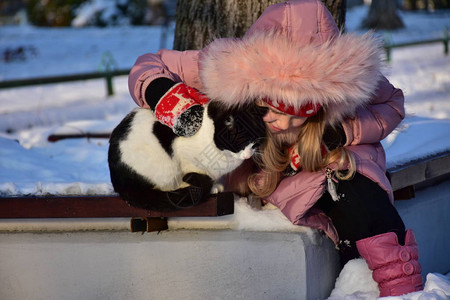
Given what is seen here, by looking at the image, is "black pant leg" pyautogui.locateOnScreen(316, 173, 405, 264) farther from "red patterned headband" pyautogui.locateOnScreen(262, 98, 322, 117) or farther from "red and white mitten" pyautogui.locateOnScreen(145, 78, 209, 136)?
"red and white mitten" pyautogui.locateOnScreen(145, 78, 209, 136)

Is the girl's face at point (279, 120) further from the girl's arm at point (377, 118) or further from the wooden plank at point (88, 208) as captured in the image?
the wooden plank at point (88, 208)

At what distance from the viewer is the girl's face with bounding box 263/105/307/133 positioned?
2230 millimetres

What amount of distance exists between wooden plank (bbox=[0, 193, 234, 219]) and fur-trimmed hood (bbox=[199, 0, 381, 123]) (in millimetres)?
444

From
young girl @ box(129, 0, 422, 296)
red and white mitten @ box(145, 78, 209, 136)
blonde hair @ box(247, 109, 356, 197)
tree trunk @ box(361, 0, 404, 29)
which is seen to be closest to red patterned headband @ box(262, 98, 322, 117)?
young girl @ box(129, 0, 422, 296)

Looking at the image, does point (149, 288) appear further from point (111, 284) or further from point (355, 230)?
point (355, 230)

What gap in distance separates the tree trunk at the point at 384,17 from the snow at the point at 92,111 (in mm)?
464

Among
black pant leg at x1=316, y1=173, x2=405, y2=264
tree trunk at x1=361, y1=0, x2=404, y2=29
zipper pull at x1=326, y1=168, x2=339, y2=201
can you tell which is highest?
zipper pull at x1=326, y1=168, x2=339, y2=201

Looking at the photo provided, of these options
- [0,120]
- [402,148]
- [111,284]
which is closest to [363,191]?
[402,148]

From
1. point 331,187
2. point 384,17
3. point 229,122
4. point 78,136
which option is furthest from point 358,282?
point 384,17

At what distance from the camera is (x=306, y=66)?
2078 millimetres

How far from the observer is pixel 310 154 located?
92.7 inches

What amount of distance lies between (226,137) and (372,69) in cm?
61

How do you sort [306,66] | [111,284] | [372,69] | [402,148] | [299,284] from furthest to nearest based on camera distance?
[402,148]
[111,284]
[299,284]
[372,69]
[306,66]

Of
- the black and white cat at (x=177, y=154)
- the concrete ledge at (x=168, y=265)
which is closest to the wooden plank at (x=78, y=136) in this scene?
the concrete ledge at (x=168, y=265)
